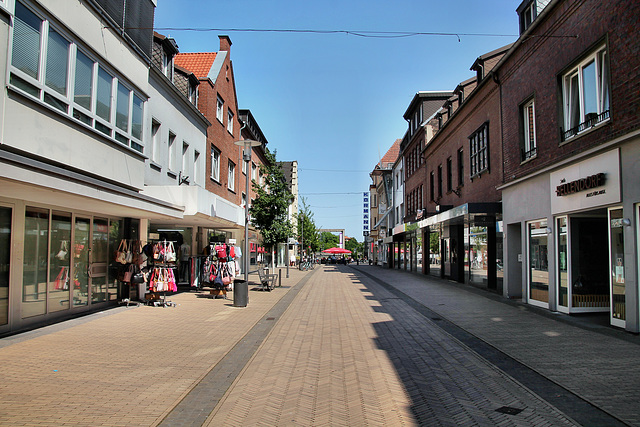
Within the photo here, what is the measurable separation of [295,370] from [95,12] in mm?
8661

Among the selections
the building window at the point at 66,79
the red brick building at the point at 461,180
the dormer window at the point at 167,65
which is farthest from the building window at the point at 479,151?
the building window at the point at 66,79

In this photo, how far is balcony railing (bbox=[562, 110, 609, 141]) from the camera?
31.1 feet

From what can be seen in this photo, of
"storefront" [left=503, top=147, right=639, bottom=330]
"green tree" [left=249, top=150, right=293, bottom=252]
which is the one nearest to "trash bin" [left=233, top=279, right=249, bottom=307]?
"green tree" [left=249, top=150, right=293, bottom=252]

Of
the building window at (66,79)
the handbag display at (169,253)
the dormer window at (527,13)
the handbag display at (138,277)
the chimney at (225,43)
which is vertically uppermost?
the chimney at (225,43)

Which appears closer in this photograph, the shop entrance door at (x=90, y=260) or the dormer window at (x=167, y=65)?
the shop entrance door at (x=90, y=260)

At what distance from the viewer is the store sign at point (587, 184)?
8.85 metres

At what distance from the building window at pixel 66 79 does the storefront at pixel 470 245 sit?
10.9 meters

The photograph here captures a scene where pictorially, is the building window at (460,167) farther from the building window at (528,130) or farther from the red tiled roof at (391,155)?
the red tiled roof at (391,155)

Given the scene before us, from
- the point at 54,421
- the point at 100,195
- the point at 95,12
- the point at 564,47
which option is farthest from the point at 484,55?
the point at 54,421

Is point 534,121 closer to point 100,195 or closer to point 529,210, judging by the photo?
point 529,210

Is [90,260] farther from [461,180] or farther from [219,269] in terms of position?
[461,180]

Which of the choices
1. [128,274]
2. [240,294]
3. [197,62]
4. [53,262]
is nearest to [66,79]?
[53,262]

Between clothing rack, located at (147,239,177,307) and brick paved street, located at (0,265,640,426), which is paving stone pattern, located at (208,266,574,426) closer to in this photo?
brick paved street, located at (0,265,640,426)

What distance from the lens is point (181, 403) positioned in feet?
15.9
